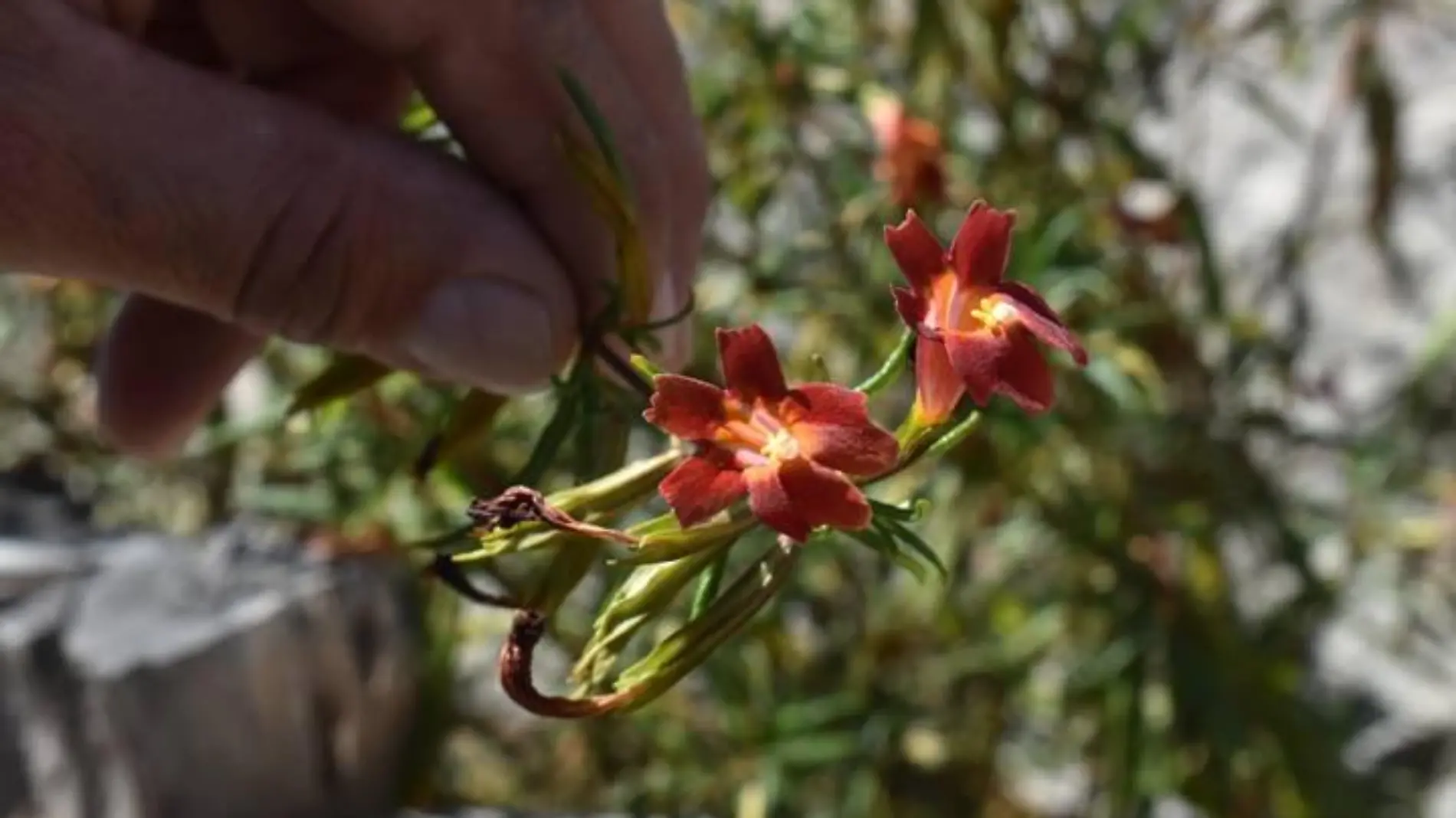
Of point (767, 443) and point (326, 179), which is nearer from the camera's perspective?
point (767, 443)

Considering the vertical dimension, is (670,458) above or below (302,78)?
above

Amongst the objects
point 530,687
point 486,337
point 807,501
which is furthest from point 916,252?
point 486,337

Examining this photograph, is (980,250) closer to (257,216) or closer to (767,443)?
(767,443)

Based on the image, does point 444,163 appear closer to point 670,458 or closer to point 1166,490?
Answer: point 670,458

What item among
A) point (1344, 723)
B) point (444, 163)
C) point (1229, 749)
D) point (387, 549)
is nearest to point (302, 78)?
point (444, 163)

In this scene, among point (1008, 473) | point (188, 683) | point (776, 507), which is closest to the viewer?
point (776, 507)

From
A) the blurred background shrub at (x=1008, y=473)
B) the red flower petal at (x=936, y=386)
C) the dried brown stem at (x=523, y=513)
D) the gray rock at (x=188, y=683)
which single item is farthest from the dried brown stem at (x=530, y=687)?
the gray rock at (x=188, y=683)
